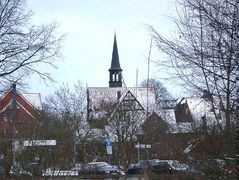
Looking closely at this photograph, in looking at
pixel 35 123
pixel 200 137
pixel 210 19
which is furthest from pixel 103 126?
pixel 210 19

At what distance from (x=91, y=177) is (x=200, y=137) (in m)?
16.8

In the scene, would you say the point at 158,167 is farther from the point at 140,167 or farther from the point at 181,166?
the point at 181,166

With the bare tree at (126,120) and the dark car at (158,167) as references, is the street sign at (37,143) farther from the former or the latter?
the bare tree at (126,120)

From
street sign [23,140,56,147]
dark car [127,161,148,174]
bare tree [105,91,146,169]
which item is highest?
bare tree [105,91,146,169]

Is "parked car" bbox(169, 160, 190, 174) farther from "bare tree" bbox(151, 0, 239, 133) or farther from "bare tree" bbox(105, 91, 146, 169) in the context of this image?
"bare tree" bbox(105, 91, 146, 169)

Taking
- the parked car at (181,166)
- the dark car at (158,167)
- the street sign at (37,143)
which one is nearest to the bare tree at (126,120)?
the dark car at (158,167)

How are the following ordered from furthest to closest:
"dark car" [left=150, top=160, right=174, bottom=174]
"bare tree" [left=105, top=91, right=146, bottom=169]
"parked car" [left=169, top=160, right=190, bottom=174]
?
"bare tree" [left=105, top=91, right=146, bottom=169] → "dark car" [left=150, top=160, right=174, bottom=174] → "parked car" [left=169, top=160, right=190, bottom=174]

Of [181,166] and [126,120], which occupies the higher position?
[126,120]

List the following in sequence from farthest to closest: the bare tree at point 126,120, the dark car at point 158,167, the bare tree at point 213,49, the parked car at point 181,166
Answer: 1. the bare tree at point 126,120
2. the dark car at point 158,167
3. the parked car at point 181,166
4. the bare tree at point 213,49

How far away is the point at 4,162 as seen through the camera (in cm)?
1507

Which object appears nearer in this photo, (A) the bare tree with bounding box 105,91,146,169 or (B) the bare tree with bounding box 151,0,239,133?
(B) the bare tree with bounding box 151,0,239,133

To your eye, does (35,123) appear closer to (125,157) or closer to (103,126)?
(125,157)

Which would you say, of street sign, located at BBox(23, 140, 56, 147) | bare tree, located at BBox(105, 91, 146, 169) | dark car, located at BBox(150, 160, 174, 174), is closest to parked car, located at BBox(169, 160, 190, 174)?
dark car, located at BBox(150, 160, 174, 174)

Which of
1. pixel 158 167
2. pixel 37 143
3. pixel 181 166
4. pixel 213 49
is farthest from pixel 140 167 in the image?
pixel 213 49
